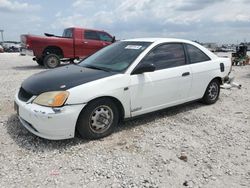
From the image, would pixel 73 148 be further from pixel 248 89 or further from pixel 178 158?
pixel 248 89

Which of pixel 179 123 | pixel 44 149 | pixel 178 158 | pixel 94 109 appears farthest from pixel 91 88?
pixel 179 123

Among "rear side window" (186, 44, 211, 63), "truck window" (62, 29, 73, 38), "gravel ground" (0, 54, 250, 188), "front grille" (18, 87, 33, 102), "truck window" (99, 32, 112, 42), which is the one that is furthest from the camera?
"truck window" (99, 32, 112, 42)

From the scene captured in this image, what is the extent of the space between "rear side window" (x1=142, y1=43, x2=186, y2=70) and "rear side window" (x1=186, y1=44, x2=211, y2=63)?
220mm

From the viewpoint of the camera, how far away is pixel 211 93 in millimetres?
6203

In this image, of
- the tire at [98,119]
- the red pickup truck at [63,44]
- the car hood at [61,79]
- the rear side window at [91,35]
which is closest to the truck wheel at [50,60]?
the red pickup truck at [63,44]

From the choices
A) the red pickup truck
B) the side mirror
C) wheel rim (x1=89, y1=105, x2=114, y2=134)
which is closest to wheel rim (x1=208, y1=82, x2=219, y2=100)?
the side mirror

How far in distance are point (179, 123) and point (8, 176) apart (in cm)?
300

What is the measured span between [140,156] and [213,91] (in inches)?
124

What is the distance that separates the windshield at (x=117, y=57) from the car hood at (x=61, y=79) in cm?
25

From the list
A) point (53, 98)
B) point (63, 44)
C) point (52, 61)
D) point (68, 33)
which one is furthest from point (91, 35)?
point (53, 98)

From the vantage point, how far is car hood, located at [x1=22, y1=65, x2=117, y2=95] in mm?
4059

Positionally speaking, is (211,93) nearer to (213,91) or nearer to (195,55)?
(213,91)

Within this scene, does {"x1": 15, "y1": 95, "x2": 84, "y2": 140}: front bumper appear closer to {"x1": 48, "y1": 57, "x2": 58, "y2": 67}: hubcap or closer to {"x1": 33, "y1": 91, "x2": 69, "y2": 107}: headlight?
{"x1": 33, "y1": 91, "x2": 69, "y2": 107}: headlight

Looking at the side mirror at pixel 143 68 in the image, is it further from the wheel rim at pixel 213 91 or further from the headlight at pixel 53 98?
the wheel rim at pixel 213 91
